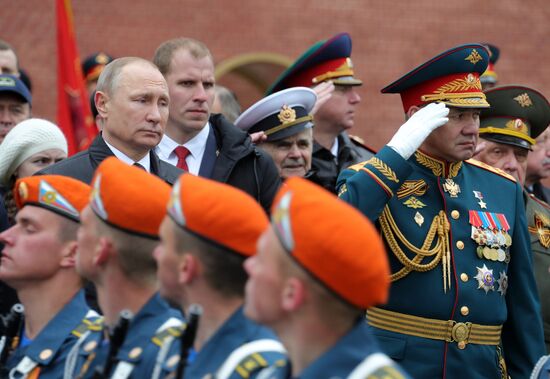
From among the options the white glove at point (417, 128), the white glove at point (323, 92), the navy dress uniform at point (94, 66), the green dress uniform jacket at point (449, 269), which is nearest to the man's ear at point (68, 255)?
the green dress uniform jacket at point (449, 269)

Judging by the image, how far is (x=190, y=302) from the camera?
4.31 meters

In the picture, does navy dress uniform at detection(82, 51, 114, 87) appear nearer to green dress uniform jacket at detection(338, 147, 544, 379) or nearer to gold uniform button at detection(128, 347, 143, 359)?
green dress uniform jacket at detection(338, 147, 544, 379)

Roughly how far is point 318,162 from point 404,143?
211 cm

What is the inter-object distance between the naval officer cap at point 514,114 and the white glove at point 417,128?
1708 mm

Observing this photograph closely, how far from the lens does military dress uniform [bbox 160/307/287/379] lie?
13.4ft

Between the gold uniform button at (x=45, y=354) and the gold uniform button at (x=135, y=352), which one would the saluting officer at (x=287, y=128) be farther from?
the gold uniform button at (x=135, y=352)

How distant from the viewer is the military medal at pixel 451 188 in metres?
6.08

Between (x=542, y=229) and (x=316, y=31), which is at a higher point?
(x=542, y=229)

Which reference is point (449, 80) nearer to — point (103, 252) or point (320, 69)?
point (103, 252)

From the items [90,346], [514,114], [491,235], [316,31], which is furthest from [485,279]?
[316,31]

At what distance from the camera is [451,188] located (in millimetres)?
6094

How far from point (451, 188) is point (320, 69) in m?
2.40

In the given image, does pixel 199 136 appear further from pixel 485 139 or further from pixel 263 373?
pixel 263 373

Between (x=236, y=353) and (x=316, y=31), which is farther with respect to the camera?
(x=316, y=31)
